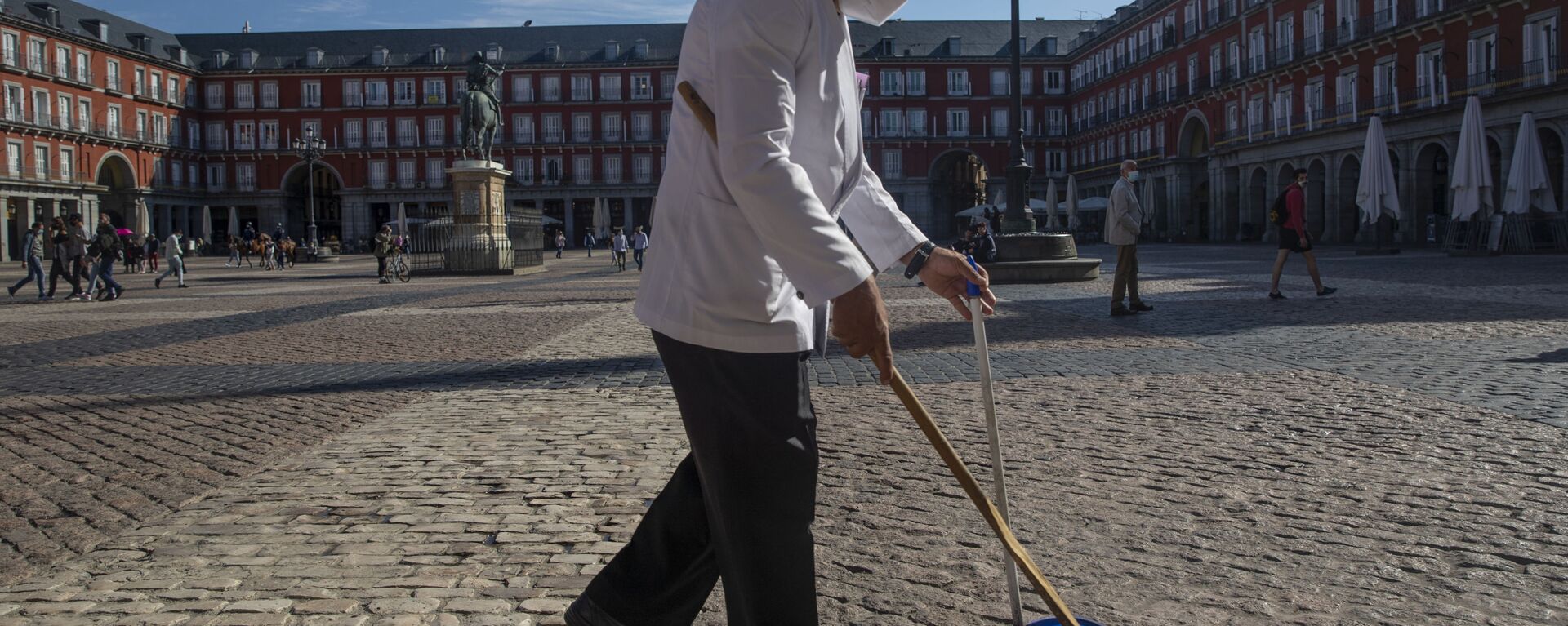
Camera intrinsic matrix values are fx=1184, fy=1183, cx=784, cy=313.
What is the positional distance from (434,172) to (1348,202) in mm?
54186

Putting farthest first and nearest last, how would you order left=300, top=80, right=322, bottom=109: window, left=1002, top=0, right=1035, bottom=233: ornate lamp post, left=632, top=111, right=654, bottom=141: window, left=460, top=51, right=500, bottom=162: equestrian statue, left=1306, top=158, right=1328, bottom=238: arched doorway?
left=632, top=111, right=654, bottom=141: window, left=300, top=80, right=322, bottom=109: window, left=1306, top=158, right=1328, bottom=238: arched doorway, left=460, top=51, right=500, bottom=162: equestrian statue, left=1002, top=0, right=1035, bottom=233: ornate lamp post

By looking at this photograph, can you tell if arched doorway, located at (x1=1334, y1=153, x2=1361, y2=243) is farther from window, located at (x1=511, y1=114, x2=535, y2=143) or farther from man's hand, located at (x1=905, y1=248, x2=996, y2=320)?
window, located at (x1=511, y1=114, x2=535, y2=143)

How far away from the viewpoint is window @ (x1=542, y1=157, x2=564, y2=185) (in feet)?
248

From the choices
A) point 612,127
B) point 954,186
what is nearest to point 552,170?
point 612,127

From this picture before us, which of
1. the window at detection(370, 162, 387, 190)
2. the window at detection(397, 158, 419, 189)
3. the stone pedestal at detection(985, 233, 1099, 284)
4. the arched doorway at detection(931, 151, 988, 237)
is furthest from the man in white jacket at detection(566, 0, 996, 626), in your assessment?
the window at detection(370, 162, 387, 190)

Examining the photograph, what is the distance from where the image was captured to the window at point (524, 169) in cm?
7575

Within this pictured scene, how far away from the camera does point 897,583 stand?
3.12 m

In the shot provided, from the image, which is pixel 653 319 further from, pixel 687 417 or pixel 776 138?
pixel 776 138

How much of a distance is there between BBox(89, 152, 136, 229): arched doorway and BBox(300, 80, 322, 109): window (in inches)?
481

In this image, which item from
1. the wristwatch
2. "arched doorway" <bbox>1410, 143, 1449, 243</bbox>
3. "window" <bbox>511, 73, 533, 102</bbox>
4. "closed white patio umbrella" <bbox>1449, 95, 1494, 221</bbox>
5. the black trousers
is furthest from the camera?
"window" <bbox>511, 73, 533, 102</bbox>

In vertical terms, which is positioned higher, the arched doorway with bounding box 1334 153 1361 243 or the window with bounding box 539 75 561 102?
the window with bounding box 539 75 561 102

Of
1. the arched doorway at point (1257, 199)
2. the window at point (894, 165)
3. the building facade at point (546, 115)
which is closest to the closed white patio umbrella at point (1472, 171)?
the building facade at point (546, 115)

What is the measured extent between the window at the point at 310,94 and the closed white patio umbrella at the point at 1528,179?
68.3m

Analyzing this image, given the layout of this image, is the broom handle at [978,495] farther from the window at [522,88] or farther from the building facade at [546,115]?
the window at [522,88]
